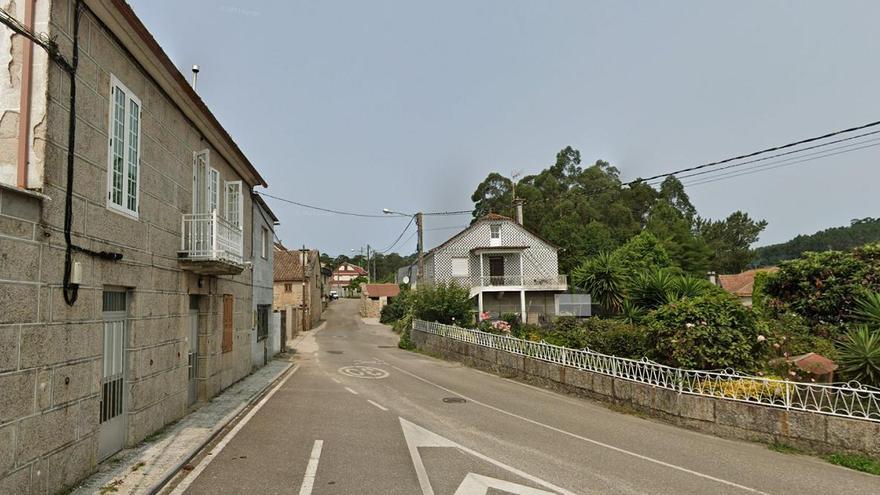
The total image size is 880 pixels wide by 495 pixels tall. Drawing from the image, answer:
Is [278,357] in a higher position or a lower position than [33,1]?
lower

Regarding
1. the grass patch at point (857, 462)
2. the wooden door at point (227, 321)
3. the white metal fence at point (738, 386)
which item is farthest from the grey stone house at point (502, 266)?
the grass patch at point (857, 462)

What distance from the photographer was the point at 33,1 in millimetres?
5461

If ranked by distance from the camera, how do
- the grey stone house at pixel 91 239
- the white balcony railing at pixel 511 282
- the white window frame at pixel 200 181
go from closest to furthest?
the grey stone house at pixel 91 239 → the white window frame at pixel 200 181 → the white balcony railing at pixel 511 282

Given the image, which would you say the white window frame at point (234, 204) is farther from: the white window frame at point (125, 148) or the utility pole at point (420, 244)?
the utility pole at point (420, 244)

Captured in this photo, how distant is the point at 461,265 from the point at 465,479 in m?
29.8

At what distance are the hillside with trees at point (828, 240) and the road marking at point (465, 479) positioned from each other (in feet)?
275

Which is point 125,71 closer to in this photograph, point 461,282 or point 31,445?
point 31,445

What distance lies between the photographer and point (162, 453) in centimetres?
730

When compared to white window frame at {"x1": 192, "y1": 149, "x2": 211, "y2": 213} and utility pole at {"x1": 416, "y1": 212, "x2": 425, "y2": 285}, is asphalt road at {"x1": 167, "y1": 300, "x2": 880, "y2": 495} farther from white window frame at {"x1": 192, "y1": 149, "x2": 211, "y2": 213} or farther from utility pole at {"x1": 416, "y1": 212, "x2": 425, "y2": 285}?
utility pole at {"x1": 416, "y1": 212, "x2": 425, "y2": 285}

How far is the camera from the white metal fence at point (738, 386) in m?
8.01

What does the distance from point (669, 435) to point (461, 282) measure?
26.6m

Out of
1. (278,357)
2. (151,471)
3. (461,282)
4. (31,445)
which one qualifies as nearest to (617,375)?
(151,471)

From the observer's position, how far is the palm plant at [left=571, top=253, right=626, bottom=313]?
2005 cm

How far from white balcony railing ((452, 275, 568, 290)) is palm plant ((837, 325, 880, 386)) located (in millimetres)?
25816
